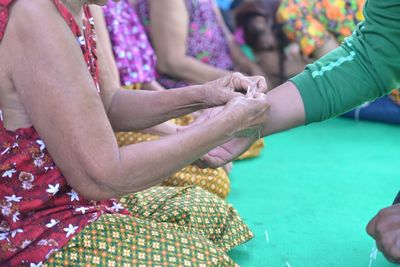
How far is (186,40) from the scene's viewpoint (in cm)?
359

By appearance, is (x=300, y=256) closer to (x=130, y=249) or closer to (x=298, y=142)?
(x=130, y=249)

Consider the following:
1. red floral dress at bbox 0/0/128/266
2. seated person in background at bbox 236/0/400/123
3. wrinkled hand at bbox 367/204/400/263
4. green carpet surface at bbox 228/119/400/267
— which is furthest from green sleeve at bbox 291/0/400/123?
seated person in background at bbox 236/0/400/123

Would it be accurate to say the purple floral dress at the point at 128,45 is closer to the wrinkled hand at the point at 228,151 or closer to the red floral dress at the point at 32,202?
the wrinkled hand at the point at 228,151

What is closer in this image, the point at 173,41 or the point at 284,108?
the point at 284,108

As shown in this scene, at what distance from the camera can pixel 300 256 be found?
7.36 ft

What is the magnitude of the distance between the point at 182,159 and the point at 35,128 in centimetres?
36

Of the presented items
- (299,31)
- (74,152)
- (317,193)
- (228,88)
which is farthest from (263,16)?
(74,152)

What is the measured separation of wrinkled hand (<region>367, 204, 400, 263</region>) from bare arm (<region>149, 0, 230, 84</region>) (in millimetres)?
1763

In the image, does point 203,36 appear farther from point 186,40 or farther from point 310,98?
point 310,98

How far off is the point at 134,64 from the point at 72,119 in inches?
61.3

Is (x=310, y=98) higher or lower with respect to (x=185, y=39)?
higher

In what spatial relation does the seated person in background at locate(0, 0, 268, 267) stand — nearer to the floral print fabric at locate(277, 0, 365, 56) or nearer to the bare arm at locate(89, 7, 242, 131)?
the bare arm at locate(89, 7, 242, 131)

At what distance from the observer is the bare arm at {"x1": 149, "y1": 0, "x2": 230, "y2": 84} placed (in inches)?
131

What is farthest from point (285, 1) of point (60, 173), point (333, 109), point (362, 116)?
point (60, 173)
